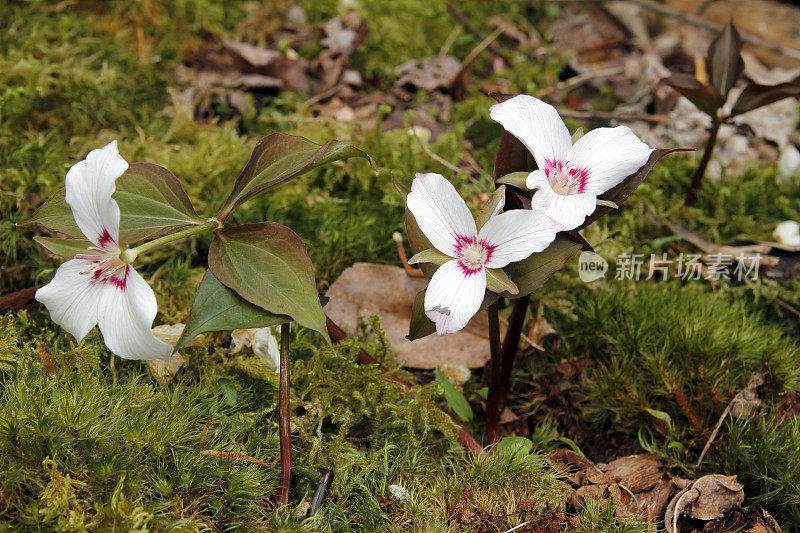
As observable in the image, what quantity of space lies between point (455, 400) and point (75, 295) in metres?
1.13

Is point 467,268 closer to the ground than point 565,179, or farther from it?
closer to the ground

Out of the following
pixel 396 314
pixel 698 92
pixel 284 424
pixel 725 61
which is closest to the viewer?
pixel 284 424

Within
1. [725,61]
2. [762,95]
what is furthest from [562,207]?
[725,61]

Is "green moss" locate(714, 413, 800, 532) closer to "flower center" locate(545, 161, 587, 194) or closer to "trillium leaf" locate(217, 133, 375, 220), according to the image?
"flower center" locate(545, 161, 587, 194)

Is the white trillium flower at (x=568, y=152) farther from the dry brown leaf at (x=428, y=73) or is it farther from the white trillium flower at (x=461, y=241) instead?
the dry brown leaf at (x=428, y=73)

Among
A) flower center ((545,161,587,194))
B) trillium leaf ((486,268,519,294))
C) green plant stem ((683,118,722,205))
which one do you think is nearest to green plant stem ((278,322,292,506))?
trillium leaf ((486,268,519,294))

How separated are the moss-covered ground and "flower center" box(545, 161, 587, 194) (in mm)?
726

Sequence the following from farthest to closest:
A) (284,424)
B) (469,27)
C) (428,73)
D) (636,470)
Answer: (469,27) < (428,73) < (636,470) < (284,424)

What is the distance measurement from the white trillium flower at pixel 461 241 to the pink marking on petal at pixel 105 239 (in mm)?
704

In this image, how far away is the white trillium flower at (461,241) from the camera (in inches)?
53.0

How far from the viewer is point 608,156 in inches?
58.4

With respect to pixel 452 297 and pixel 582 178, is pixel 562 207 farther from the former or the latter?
pixel 452 297

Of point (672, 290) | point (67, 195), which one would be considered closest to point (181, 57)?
point (67, 195)

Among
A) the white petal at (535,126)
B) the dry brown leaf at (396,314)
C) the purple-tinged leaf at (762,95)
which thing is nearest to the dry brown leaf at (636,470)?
the dry brown leaf at (396,314)
